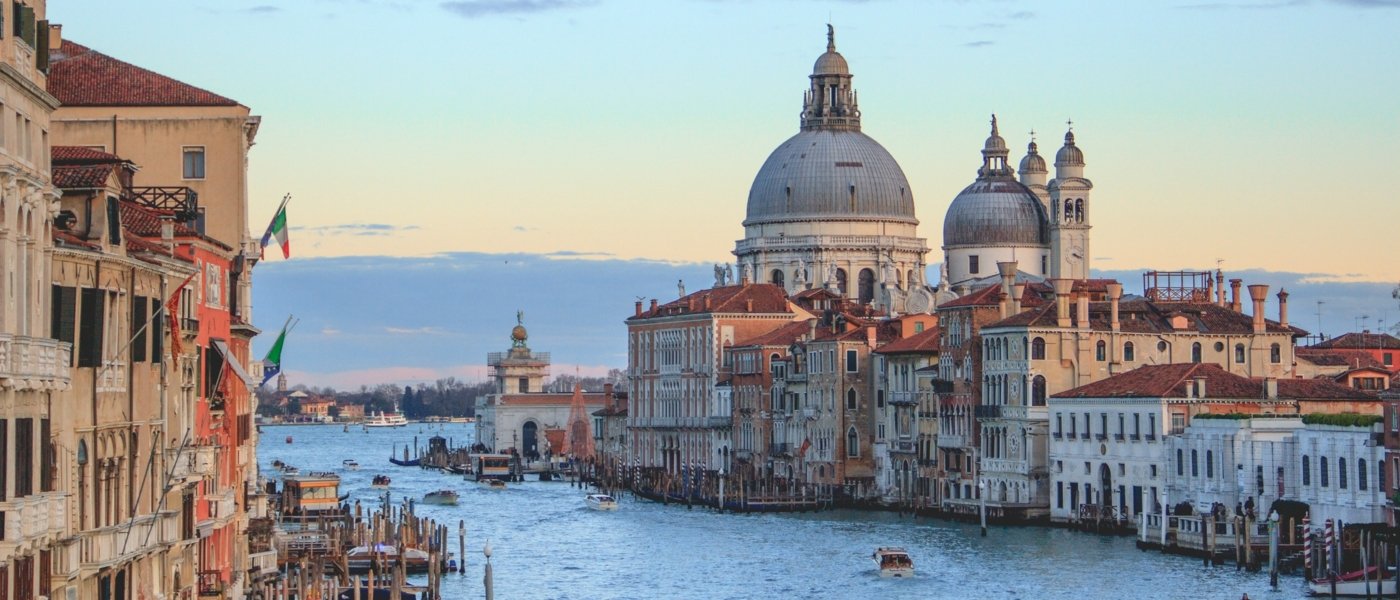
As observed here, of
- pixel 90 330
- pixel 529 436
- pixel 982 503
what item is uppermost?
pixel 90 330

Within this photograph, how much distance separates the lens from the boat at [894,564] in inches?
1858

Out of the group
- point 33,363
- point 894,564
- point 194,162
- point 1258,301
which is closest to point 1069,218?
point 1258,301

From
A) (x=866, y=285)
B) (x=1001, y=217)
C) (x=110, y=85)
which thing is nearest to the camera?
(x=110, y=85)

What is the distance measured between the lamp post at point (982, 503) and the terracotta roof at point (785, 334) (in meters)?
18.5

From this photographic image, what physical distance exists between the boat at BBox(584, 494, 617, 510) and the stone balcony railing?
5517cm

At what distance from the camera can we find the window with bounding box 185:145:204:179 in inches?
1170

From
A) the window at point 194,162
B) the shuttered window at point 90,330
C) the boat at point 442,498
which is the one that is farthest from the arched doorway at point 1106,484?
the shuttered window at point 90,330

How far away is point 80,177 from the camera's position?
69.0 ft

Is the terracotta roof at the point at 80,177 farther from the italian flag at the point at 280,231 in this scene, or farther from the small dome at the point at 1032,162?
the small dome at the point at 1032,162

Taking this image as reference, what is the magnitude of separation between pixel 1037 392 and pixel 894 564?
14.0 m

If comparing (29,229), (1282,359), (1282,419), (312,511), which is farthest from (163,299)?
(1282,359)

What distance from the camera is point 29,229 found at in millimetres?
17641

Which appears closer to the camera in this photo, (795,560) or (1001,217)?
(795,560)

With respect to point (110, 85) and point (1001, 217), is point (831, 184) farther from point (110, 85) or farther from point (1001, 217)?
point (110, 85)
